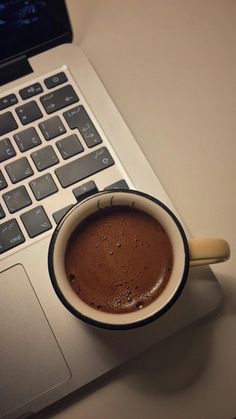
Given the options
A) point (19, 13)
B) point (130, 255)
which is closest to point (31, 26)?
point (19, 13)

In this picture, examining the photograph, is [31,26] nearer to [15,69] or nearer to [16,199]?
[15,69]

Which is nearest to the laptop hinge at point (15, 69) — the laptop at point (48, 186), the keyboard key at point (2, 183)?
the laptop at point (48, 186)

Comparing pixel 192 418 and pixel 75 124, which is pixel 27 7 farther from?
pixel 192 418

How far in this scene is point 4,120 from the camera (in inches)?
16.5

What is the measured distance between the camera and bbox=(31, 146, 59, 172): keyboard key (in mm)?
404

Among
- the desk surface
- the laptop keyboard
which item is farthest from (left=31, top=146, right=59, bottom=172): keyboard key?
the desk surface

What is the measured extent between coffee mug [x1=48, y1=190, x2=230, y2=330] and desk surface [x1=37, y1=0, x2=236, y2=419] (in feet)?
0.30

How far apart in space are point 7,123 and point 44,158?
0.18ft

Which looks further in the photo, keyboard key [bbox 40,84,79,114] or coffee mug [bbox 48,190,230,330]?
keyboard key [bbox 40,84,79,114]

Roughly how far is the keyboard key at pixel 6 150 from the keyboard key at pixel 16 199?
0.04m

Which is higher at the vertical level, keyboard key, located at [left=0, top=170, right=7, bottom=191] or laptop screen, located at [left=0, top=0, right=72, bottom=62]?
laptop screen, located at [left=0, top=0, right=72, bottom=62]

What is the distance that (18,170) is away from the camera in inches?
15.8

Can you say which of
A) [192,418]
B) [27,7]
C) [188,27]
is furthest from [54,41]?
[192,418]

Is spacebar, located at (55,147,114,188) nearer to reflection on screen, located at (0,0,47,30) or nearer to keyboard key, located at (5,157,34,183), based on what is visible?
keyboard key, located at (5,157,34,183)
